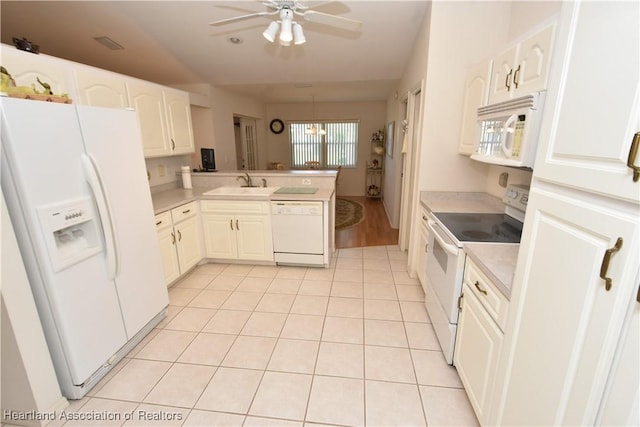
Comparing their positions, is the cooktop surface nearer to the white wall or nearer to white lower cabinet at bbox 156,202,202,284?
white lower cabinet at bbox 156,202,202,284

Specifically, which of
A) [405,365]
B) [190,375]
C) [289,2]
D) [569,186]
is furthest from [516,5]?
[190,375]

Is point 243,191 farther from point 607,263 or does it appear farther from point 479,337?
point 607,263

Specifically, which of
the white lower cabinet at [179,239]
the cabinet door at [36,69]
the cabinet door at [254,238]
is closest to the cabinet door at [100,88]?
the cabinet door at [36,69]

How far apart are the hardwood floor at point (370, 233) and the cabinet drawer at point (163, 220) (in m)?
2.20

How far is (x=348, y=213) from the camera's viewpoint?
5.94 meters

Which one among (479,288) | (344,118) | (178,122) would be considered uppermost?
(344,118)

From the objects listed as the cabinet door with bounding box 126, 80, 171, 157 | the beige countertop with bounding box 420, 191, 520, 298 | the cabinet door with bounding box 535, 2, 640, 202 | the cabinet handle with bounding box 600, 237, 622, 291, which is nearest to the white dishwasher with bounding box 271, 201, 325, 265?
the beige countertop with bounding box 420, 191, 520, 298

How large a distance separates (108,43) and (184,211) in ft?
7.27

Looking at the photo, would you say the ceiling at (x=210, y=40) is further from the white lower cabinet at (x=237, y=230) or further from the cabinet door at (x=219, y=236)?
the cabinet door at (x=219, y=236)

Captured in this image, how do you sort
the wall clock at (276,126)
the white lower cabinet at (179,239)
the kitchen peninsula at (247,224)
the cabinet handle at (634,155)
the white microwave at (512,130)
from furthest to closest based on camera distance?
the wall clock at (276,126), the kitchen peninsula at (247,224), the white lower cabinet at (179,239), the white microwave at (512,130), the cabinet handle at (634,155)

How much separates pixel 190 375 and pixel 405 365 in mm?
1407

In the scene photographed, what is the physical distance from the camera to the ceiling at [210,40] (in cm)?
272

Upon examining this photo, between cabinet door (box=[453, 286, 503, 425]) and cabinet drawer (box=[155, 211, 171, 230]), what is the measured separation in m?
2.53

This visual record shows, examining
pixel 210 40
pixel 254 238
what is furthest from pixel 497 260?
pixel 210 40
